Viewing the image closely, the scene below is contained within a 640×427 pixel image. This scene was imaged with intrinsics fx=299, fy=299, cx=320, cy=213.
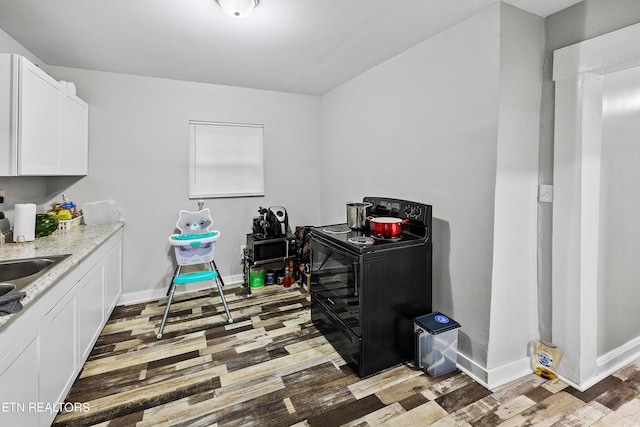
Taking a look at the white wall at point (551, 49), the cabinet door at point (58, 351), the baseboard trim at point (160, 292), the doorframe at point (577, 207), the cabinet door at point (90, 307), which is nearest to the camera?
the cabinet door at point (58, 351)

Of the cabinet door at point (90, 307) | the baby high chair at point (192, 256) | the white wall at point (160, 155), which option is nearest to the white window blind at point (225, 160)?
the white wall at point (160, 155)

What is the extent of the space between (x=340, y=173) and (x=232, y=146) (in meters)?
1.37

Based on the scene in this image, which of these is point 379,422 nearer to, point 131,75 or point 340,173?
point 340,173

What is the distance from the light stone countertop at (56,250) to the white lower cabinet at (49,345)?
0.20 ft

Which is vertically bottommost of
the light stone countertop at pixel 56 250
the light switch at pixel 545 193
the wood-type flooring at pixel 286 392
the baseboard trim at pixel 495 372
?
the wood-type flooring at pixel 286 392

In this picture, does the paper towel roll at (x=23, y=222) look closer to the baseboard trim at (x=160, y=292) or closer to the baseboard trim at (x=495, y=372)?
the baseboard trim at (x=160, y=292)

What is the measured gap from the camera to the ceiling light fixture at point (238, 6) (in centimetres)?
176

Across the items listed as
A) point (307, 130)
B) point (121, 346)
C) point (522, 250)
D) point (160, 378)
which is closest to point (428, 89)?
point (522, 250)

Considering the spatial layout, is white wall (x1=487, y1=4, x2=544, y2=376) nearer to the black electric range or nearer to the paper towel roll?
the black electric range

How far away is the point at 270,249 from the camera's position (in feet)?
11.5

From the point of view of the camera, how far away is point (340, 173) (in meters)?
3.68

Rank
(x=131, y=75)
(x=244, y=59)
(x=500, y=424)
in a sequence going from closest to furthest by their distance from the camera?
(x=500, y=424), (x=244, y=59), (x=131, y=75)

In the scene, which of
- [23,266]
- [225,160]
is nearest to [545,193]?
[225,160]

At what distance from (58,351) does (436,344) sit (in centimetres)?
223
